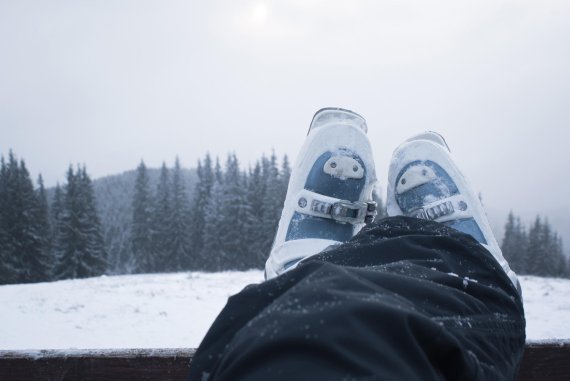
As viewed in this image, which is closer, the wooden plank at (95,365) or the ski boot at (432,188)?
the wooden plank at (95,365)

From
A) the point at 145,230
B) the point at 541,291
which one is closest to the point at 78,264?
the point at 145,230

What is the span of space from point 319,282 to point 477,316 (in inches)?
17.2

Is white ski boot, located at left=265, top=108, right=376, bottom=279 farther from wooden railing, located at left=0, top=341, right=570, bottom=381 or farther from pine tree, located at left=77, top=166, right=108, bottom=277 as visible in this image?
pine tree, located at left=77, top=166, right=108, bottom=277

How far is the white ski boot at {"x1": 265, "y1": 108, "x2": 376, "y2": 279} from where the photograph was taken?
2.06 metres

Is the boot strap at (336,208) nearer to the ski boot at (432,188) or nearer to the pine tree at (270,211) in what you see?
the ski boot at (432,188)

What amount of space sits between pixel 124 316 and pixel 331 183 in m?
4.36

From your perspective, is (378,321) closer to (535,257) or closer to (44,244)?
(44,244)

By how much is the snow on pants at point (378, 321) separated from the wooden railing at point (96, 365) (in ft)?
1.29

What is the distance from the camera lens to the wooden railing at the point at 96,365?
3.33 feet

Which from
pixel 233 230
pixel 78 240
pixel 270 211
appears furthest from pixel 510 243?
pixel 78 240

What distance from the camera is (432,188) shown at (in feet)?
7.22

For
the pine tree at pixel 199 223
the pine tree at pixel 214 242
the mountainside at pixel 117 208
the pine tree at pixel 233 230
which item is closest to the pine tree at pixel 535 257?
the pine tree at pixel 233 230

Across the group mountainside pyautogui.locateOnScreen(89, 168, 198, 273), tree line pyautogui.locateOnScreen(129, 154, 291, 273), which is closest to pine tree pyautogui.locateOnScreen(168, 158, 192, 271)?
tree line pyautogui.locateOnScreen(129, 154, 291, 273)

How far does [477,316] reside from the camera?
0.85m
